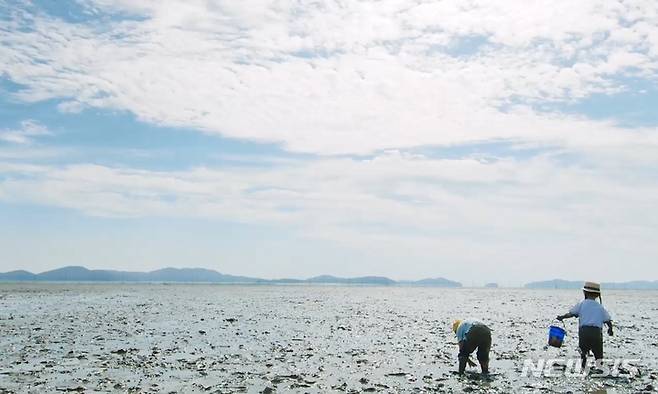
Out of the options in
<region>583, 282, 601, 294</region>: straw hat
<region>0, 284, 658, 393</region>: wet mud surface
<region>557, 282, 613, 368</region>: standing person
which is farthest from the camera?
<region>583, 282, 601, 294</region>: straw hat

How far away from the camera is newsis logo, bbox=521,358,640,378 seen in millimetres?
19234

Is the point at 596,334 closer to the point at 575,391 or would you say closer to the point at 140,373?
the point at 575,391

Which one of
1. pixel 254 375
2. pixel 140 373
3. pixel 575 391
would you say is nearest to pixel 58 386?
pixel 140 373

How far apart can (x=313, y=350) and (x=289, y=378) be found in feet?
24.8

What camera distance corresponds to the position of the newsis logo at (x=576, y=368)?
19234mm

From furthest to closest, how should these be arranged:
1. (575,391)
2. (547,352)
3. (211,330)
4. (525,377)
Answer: (211,330) → (547,352) → (525,377) → (575,391)

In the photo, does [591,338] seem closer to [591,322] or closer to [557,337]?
[591,322]

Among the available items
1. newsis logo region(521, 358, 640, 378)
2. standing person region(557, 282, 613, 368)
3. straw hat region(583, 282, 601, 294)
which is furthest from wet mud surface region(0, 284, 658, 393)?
straw hat region(583, 282, 601, 294)

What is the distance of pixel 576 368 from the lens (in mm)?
20219

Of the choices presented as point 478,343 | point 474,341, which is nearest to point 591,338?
point 478,343

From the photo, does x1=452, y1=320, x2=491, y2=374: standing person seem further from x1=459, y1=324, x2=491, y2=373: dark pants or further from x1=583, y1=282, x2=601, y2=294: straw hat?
x1=583, y1=282, x2=601, y2=294: straw hat

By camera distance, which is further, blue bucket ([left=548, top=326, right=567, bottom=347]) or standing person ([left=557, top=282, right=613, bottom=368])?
blue bucket ([left=548, top=326, right=567, bottom=347])

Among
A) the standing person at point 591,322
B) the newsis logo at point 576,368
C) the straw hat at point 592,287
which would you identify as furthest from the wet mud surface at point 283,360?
the straw hat at point 592,287

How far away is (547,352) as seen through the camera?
25.6m
